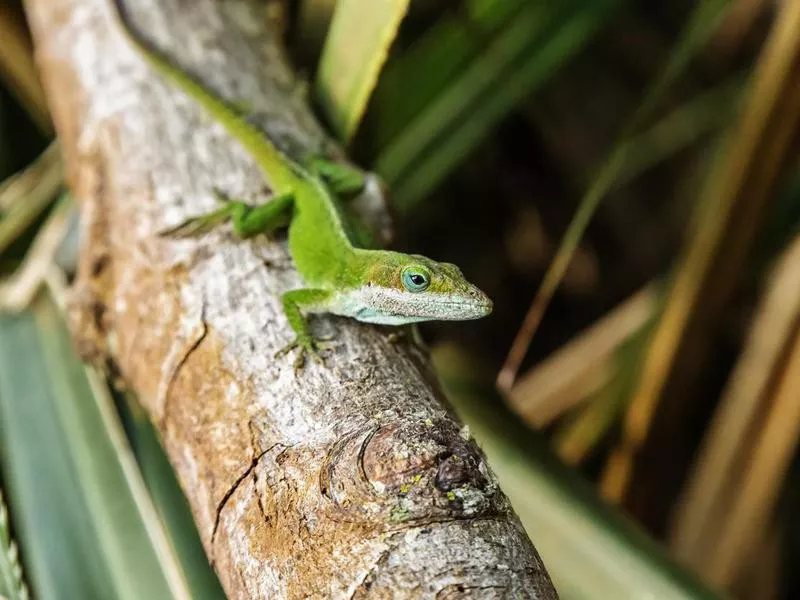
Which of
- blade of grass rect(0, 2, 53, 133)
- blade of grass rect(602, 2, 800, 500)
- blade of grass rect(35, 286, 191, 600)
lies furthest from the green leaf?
blade of grass rect(602, 2, 800, 500)

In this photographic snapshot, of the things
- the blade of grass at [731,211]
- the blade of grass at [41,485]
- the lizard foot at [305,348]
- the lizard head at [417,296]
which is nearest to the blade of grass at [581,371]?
the blade of grass at [731,211]

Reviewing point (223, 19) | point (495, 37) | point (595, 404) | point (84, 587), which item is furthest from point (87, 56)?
point (595, 404)

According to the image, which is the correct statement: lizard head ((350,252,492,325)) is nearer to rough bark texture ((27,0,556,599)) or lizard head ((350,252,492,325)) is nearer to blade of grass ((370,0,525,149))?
rough bark texture ((27,0,556,599))

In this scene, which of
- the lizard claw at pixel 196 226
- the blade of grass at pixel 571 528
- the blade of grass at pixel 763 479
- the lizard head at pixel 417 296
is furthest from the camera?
the blade of grass at pixel 763 479

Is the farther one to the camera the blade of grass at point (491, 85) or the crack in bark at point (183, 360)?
the blade of grass at point (491, 85)

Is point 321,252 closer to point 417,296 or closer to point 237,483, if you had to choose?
point 417,296

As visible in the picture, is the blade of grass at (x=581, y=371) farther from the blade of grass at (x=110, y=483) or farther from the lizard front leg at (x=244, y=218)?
the blade of grass at (x=110, y=483)

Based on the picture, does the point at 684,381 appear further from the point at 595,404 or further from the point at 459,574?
the point at 459,574
